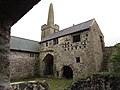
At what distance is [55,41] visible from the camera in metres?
27.4

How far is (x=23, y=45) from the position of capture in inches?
1148

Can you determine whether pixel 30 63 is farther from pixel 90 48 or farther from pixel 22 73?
pixel 90 48

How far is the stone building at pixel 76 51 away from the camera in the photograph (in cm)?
2317

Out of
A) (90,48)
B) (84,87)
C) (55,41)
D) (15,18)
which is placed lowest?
(84,87)

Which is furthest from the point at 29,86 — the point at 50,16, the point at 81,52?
the point at 50,16

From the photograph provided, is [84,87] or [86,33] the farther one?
[86,33]

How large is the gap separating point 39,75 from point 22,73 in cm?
291

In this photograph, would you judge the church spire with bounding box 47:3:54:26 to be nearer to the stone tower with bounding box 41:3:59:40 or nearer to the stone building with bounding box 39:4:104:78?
the stone tower with bounding box 41:3:59:40

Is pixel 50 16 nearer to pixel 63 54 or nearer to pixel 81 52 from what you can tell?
pixel 63 54

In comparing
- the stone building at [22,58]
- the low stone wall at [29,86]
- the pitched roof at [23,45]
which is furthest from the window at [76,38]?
the low stone wall at [29,86]

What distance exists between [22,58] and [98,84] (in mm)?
14080

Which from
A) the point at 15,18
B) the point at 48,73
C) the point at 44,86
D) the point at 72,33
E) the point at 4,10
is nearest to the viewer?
the point at 4,10

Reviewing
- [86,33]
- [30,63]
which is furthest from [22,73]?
[86,33]

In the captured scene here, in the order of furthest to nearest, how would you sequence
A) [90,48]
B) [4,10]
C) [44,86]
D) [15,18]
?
[90,48]
[44,86]
[15,18]
[4,10]
